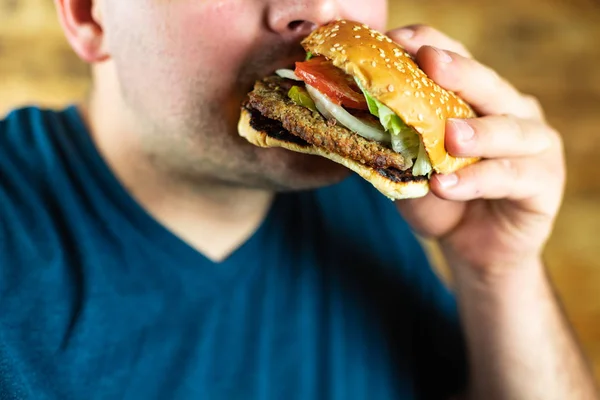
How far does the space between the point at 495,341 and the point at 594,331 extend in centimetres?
129

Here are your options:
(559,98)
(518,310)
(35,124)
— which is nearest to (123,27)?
(35,124)

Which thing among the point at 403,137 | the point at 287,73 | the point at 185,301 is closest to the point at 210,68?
the point at 287,73

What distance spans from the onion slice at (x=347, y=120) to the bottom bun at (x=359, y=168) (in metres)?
0.06

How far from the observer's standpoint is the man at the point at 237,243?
1.08 m

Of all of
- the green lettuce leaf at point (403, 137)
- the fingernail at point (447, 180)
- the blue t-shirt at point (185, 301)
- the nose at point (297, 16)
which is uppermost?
the nose at point (297, 16)

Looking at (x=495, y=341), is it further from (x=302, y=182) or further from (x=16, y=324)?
(x=16, y=324)

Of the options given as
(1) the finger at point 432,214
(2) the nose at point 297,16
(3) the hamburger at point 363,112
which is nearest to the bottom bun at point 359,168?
(3) the hamburger at point 363,112

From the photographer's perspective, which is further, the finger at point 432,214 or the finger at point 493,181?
the finger at point 432,214

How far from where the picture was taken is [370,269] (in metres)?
1.57

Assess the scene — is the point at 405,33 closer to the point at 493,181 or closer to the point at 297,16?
the point at 297,16

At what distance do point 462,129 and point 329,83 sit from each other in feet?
0.73

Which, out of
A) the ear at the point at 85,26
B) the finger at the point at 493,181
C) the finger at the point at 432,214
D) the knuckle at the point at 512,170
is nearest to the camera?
the finger at the point at 493,181

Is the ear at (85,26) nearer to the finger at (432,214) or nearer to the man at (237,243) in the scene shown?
the man at (237,243)

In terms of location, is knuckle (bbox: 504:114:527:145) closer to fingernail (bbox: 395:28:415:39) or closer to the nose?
fingernail (bbox: 395:28:415:39)
